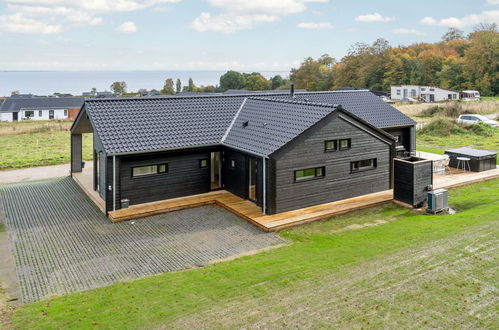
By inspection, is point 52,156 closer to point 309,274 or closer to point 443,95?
point 309,274

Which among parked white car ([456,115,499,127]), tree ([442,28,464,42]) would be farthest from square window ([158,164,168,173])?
tree ([442,28,464,42])

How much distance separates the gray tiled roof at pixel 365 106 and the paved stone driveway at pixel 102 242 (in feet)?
28.0

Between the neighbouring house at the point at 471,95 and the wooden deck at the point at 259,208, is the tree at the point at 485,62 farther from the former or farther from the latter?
the wooden deck at the point at 259,208

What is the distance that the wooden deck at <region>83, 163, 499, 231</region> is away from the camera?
11773mm

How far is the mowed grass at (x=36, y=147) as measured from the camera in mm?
22188

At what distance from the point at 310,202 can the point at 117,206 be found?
240 inches

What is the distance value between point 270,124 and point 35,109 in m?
60.3

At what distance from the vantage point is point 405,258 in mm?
8742

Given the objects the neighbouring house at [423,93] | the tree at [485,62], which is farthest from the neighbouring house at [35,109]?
the tree at [485,62]

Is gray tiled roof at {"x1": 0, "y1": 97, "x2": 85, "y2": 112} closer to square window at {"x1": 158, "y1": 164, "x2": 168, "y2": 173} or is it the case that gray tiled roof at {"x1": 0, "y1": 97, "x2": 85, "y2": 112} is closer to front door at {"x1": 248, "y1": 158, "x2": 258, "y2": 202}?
square window at {"x1": 158, "y1": 164, "x2": 168, "y2": 173}

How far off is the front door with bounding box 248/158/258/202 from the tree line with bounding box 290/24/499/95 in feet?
198

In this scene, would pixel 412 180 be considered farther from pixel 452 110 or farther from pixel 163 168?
pixel 452 110

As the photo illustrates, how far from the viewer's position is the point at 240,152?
1375cm

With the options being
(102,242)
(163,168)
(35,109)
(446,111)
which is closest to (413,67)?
(446,111)
